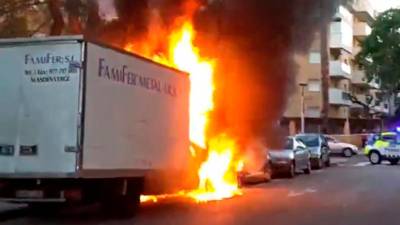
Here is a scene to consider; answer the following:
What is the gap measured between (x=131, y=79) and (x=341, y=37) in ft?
178

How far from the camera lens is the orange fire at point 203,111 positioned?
1788 centimetres

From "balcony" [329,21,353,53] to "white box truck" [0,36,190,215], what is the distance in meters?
51.4

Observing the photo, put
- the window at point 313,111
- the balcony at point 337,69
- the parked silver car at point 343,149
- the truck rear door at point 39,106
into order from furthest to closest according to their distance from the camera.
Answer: the balcony at point 337,69, the window at point 313,111, the parked silver car at point 343,149, the truck rear door at point 39,106

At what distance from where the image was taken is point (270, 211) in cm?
1436

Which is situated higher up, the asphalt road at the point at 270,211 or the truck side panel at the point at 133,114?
the truck side panel at the point at 133,114

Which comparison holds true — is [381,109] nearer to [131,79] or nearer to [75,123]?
[131,79]

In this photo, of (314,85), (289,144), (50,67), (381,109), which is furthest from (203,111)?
(381,109)

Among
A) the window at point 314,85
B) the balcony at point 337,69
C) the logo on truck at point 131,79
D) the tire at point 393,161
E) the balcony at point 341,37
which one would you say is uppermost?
the balcony at point 341,37

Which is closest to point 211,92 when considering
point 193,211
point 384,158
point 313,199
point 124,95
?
point 313,199

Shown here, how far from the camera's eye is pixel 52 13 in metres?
19.6

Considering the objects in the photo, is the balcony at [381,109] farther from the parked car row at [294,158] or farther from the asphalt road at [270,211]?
the asphalt road at [270,211]

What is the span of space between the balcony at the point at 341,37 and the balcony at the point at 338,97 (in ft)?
12.5

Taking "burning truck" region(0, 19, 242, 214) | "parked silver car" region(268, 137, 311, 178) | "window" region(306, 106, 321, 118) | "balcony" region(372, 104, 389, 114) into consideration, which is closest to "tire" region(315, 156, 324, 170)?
"parked silver car" region(268, 137, 311, 178)


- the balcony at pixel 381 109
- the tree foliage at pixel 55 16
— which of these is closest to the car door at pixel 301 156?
the tree foliage at pixel 55 16
